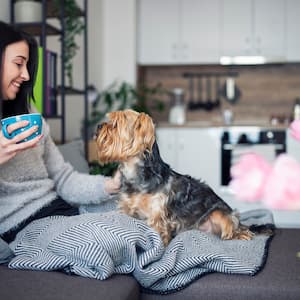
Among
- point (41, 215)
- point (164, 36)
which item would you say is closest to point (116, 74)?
point (164, 36)

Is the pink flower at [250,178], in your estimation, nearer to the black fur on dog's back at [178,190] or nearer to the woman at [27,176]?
the woman at [27,176]

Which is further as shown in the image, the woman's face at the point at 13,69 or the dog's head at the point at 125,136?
the dog's head at the point at 125,136

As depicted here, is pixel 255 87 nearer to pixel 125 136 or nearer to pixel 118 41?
pixel 118 41

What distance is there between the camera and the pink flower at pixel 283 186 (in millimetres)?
325

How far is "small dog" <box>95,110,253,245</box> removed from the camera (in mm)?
1745

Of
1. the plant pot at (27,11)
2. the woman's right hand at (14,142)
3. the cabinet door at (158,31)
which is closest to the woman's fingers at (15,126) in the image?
the woman's right hand at (14,142)

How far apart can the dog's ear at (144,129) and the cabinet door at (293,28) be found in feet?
10.9

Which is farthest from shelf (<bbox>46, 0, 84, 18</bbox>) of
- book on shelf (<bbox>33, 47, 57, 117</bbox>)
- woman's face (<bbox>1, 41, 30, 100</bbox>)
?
woman's face (<bbox>1, 41, 30, 100</bbox>)

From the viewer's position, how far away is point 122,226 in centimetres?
132

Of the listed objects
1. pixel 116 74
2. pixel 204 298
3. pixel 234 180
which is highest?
pixel 116 74

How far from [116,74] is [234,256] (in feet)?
11.6

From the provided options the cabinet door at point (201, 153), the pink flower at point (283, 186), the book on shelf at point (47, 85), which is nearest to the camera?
the pink flower at point (283, 186)

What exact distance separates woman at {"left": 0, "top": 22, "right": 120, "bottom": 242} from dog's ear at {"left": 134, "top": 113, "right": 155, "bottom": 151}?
0.72 ft

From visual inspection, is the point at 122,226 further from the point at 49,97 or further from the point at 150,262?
the point at 49,97
